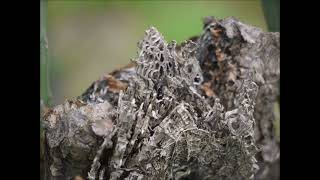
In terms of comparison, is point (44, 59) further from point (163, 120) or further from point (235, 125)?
point (235, 125)

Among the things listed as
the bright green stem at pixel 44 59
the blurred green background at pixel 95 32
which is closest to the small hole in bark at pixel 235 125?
the blurred green background at pixel 95 32

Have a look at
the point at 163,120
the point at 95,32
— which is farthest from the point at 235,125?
the point at 95,32

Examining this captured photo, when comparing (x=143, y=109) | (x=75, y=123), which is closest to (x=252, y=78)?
(x=143, y=109)

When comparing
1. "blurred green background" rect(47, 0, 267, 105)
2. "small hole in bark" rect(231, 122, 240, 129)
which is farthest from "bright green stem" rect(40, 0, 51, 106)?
"small hole in bark" rect(231, 122, 240, 129)

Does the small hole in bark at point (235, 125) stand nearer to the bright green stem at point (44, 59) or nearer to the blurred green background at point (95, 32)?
the blurred green background at point (95, 32)

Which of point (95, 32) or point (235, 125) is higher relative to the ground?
point (95, 32)

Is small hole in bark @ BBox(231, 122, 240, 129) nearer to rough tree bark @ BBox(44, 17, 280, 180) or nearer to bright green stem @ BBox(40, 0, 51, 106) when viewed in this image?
rough tree bark @ BBox(44, 17, 280, 180)
